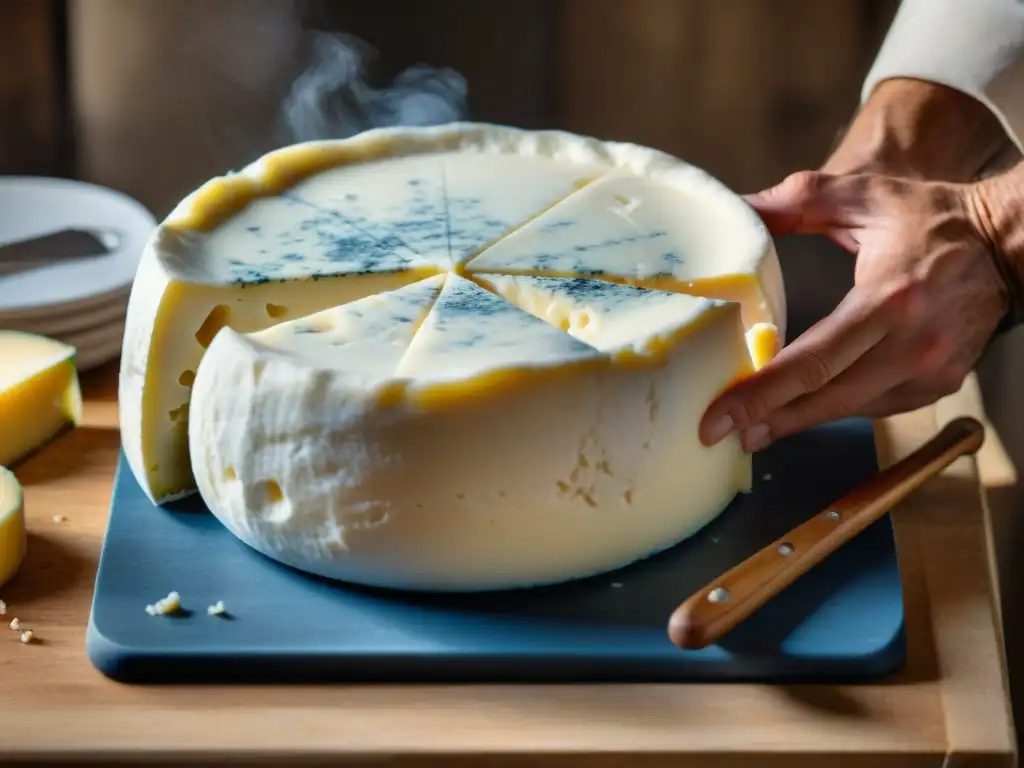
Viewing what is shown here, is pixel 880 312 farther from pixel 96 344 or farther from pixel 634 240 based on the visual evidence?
pixel 96 344

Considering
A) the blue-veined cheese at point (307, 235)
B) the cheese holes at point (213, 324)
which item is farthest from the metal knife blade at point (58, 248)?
the cheese holes at point (213, 324)

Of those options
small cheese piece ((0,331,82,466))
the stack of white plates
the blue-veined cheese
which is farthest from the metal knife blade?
the blue-veined cheese

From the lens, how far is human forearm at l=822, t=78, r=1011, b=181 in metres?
1.84

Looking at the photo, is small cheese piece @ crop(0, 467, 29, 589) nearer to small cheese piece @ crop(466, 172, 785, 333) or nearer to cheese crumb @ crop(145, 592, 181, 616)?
cheese crumb @ crop(145, 592, 181, 616)

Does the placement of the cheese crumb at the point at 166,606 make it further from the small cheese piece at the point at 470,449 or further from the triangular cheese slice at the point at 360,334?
the triangular cheese slice at the point at 360,334

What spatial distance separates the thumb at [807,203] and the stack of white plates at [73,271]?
87cm

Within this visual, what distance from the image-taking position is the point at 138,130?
282 cm

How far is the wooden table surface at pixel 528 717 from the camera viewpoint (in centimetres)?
117

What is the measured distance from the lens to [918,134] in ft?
6.09

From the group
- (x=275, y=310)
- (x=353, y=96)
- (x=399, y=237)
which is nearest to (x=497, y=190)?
(x=399, y=237)

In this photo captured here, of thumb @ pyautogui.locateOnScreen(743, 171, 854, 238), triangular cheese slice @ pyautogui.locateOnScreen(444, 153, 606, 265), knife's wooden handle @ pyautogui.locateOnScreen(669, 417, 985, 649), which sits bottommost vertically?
knife's wooden handle @ pyautogui.locateOnScreen(669, 417, 985, 649)

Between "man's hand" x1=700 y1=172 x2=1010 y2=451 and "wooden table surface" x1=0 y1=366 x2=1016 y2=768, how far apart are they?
0.26 metres

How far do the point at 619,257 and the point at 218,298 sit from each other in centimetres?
45

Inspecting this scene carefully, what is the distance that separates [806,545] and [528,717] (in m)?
0.34
